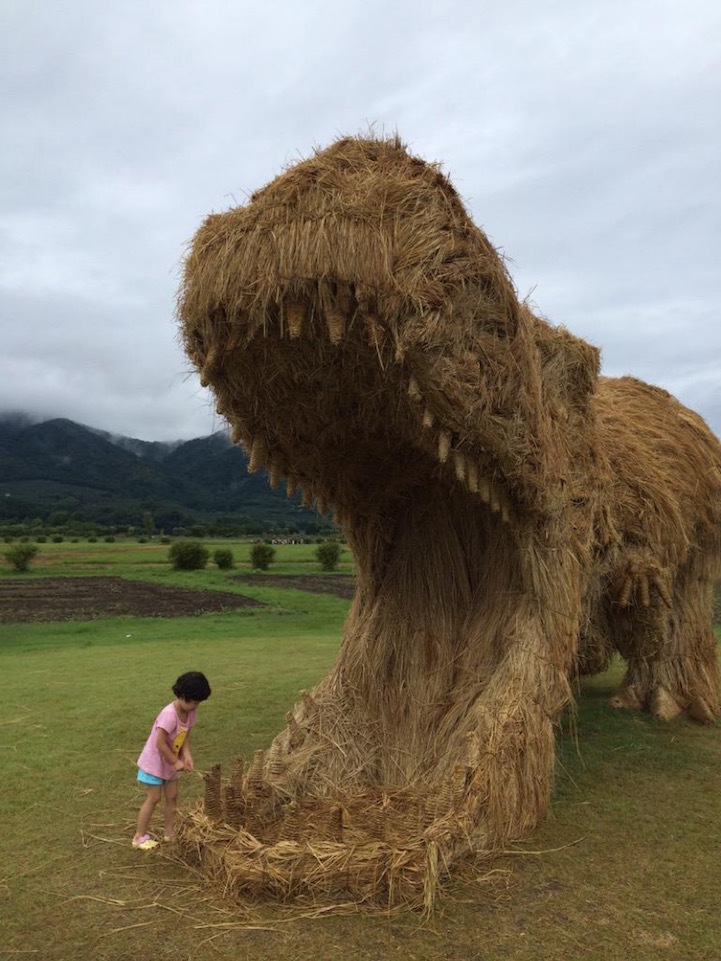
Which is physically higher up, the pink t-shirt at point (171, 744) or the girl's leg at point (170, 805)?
the pink t-shirt at point (171, 744)

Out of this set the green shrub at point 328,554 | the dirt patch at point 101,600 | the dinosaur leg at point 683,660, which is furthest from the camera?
the green shrub at point 328,554

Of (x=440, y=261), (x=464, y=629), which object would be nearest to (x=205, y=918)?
(x=464, y=629)

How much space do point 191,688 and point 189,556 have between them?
28378 mm

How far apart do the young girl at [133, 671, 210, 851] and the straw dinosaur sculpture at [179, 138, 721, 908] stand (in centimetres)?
25

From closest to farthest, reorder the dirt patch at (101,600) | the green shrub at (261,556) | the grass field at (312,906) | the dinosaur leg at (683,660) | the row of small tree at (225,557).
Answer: the grass field at (312,906) < the dinosaur leg at (683,660) < the dirt patch at (101,600) < the row of small tree at (225,557) < the green shrub at (261,556)

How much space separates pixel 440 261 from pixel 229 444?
1.47 meters

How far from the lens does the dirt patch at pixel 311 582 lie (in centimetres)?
2262

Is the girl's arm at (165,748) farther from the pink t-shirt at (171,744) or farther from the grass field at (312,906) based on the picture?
the grass field at (312,906)

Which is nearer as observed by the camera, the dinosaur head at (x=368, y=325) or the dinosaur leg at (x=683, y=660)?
the dinosaur head at (x=368, y=325)

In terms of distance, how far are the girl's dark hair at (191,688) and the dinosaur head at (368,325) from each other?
1.11m

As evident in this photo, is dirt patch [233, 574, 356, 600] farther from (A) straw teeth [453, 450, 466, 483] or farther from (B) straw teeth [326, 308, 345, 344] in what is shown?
(B) straw teeth [326, 308, 345, 344]

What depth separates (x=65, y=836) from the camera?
389 cm

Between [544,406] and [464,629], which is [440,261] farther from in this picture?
[464,629]

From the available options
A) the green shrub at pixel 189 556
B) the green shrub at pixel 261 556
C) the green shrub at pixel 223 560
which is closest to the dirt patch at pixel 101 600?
the green shrub at pixel 189 556
